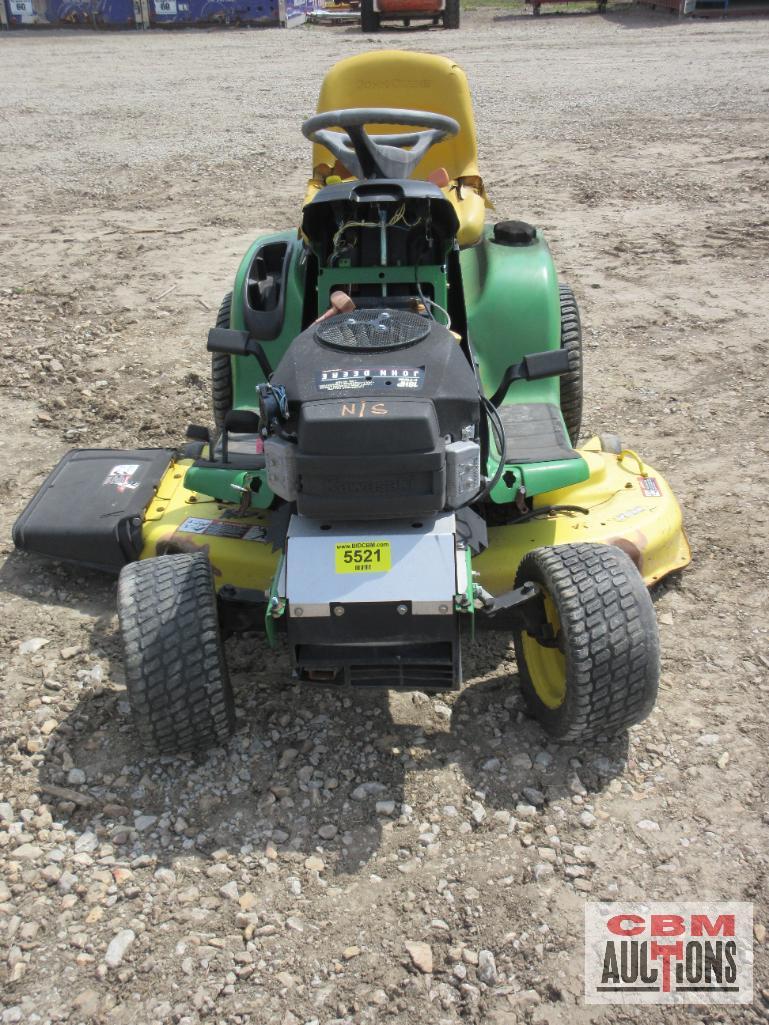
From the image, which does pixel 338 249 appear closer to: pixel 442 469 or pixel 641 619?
pixel 442 469

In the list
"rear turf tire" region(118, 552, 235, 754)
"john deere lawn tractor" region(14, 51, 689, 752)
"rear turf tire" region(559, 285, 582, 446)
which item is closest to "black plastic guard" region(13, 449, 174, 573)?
"john deere lawn tractor" region(14, 51, 689, 752)

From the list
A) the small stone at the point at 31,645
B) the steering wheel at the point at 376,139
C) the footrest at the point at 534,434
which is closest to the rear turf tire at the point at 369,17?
the steering wheel at the point at 376,139

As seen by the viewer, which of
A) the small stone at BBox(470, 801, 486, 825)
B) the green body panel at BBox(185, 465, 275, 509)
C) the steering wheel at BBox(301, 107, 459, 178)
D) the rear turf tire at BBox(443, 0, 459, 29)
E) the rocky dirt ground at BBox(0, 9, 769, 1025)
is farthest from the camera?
the rear turf tire at BBox(443, 0, 459, 29)

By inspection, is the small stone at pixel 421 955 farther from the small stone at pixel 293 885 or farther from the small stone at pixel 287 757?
the small stone at pixel 287 757

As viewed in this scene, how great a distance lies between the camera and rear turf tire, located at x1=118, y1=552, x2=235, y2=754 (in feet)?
9.43

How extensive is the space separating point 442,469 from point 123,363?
356 cm

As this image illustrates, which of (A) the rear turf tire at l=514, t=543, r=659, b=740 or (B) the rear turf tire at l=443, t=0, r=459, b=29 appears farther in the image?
(B) the rear turf tire at l=443, t=0, r=459, b=29

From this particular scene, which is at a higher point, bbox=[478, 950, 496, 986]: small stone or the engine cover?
the engine cover

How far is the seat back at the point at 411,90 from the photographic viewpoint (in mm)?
5137

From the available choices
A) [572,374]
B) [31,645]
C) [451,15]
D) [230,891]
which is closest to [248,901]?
[230,891]

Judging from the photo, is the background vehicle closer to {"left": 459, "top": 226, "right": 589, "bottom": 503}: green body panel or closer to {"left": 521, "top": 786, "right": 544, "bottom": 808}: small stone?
{"left": 459, "top": 226, "right": 589, "bottom": 503}: green body panel

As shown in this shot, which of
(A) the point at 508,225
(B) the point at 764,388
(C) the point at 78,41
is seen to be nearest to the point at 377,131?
(A) the point at 508,225

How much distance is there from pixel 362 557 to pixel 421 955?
1024 mm

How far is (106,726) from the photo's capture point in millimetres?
3275
